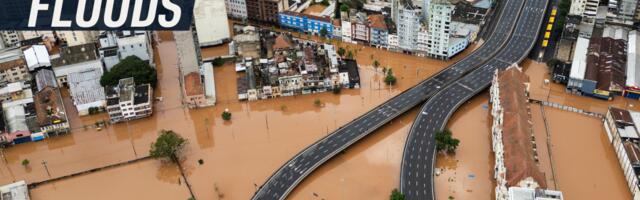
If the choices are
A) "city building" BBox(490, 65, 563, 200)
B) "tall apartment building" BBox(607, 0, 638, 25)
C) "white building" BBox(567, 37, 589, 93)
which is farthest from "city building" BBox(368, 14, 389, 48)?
"tall apartment building" BBox(607, 0, 638, 25)

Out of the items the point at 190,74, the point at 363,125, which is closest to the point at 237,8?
the point at 190,74

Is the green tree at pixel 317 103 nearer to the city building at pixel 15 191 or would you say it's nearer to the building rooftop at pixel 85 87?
the building rooftop at pixel 85 87

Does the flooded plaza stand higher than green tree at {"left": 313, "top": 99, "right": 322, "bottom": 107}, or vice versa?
green tree at {"left": 313, "top": 99, "right": 322, "bottom": 107}

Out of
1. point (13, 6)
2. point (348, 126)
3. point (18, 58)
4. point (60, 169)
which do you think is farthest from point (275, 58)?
point (13, 6)

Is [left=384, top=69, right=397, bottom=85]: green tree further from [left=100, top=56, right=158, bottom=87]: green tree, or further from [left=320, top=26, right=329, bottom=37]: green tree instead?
[left=100, top=56, right=158, bottom=87]: green tree

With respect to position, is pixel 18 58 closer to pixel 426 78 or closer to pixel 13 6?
pixel 426 78

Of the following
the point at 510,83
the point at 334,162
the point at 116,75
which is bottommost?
the point at 334,162
